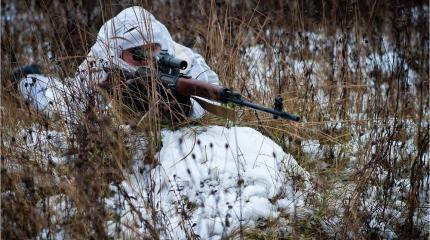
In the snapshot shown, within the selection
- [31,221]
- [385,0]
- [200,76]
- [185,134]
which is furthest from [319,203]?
[385,0]

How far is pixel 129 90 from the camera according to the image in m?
3.15

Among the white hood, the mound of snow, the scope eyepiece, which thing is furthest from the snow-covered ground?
the white hood

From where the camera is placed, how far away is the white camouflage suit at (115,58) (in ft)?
10.3

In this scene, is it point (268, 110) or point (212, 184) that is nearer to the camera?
point (268, 110)

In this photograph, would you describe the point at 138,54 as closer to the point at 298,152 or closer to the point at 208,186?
the point at 208,186

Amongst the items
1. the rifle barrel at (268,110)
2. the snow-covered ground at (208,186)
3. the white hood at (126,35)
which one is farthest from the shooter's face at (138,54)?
the rifle barrel at (268,110)

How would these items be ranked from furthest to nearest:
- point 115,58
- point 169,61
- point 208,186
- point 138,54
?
point 138,54 → point 115,58 → point 169,61 → point 208,186

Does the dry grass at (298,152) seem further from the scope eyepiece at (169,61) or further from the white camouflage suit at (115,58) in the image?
the scope eyepiece at (169,61)

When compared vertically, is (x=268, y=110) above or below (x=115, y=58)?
below

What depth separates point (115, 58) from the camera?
3.22m

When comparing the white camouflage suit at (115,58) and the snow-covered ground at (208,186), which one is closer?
the snow-covered ground at (208,186)

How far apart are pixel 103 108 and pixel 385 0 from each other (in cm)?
353

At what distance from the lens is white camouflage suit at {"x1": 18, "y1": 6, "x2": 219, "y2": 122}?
3.15 m

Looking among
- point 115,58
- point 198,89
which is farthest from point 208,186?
point 115,58
